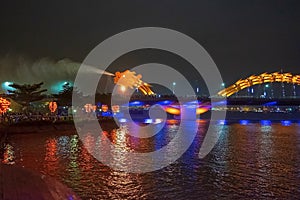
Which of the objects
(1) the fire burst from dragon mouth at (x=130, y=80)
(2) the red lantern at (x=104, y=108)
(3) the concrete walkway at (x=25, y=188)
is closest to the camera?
(3) the concrete walkway at (x=25, y=188)

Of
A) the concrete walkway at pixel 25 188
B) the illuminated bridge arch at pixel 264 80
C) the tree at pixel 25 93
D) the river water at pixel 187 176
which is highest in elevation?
the illuminated bridge arch at pixel 264 80

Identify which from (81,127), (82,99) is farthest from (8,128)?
(82,99)

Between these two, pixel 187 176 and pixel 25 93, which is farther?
pixel 25 93

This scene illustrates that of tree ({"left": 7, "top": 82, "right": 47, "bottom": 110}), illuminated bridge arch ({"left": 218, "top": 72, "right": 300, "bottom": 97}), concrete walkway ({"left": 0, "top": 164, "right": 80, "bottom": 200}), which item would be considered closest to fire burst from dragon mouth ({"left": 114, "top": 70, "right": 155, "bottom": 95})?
illuminated bridge arch ({"left": 218, "top": 72, "right": 300, "bottom": 97})

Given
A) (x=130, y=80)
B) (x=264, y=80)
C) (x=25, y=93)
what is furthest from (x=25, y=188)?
(x=264, y=80)

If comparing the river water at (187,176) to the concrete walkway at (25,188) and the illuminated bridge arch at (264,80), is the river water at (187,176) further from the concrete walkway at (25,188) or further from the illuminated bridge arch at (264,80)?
the illuminated bridge arch at (264,80)

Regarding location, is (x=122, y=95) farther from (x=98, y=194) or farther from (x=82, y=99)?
(x=98, y=194)

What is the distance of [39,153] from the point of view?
2314cm

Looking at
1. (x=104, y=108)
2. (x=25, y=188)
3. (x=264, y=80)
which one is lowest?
(x=25, y=188)

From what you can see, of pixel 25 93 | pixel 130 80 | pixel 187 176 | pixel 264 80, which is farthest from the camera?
pixel 264 80

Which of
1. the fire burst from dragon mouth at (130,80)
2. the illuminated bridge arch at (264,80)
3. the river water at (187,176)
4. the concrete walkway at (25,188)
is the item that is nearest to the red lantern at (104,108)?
the fire burst from dragon mouth at (130,80)

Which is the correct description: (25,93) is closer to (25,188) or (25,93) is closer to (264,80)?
(25,188)

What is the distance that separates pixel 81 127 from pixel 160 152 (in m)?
24.0

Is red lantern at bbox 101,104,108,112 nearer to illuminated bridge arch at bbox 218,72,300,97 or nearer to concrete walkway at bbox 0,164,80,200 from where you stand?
illuminated bridge arch at bbox 218,72,300,97
